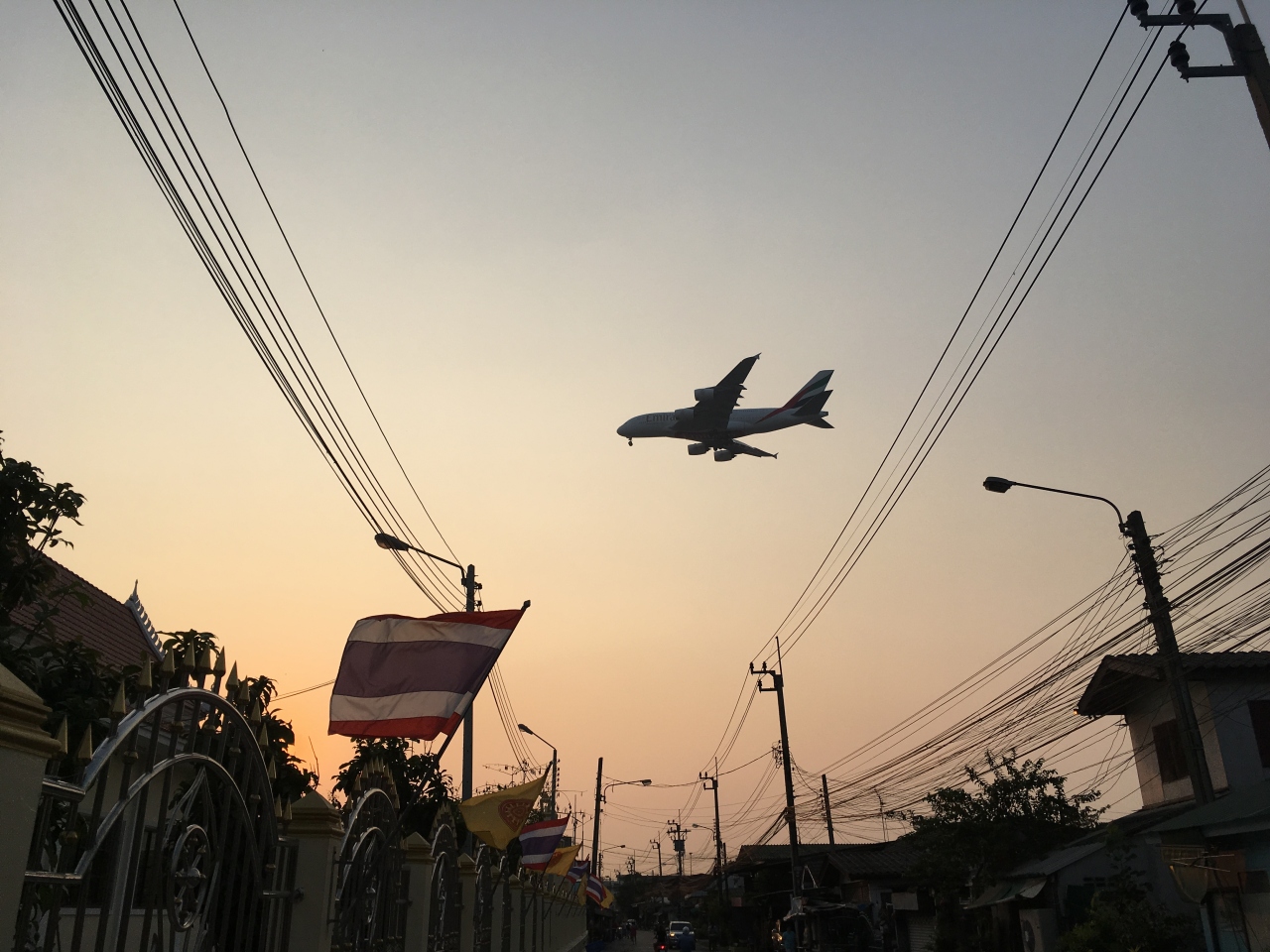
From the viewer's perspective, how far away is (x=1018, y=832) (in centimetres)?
2541

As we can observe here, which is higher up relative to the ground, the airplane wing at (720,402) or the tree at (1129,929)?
the airplane wing at (720,402)

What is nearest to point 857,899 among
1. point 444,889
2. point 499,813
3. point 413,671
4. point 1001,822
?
point 1001,822

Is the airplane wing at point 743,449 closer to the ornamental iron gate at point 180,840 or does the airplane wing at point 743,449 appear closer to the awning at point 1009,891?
the awning at point 1009,891

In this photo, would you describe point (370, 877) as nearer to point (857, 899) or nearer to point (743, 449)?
point (743, 449)

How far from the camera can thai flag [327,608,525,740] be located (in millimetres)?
8625

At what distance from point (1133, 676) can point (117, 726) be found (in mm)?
26601

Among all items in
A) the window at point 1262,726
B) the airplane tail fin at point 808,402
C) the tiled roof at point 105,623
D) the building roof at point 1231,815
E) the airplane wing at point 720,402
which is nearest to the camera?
the building roof at point 1231,815

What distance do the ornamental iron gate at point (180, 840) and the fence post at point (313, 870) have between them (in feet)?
0.46

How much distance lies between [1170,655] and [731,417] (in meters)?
19.4

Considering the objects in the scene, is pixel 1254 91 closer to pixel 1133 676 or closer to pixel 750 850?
pixel 1133 676

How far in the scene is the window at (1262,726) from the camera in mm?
22859

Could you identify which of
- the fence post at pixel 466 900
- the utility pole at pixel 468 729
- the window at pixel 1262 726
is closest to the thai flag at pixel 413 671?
the fence post at pixel 466 900

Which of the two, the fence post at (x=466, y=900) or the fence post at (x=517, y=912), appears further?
the fence post at (x=517, y=912)

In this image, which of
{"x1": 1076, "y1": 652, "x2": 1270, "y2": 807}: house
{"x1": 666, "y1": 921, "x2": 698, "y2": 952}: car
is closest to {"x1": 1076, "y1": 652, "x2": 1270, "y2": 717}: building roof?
{"x1": 1076, "y1": 652, "x2": 1270, "y2": 807}: house
